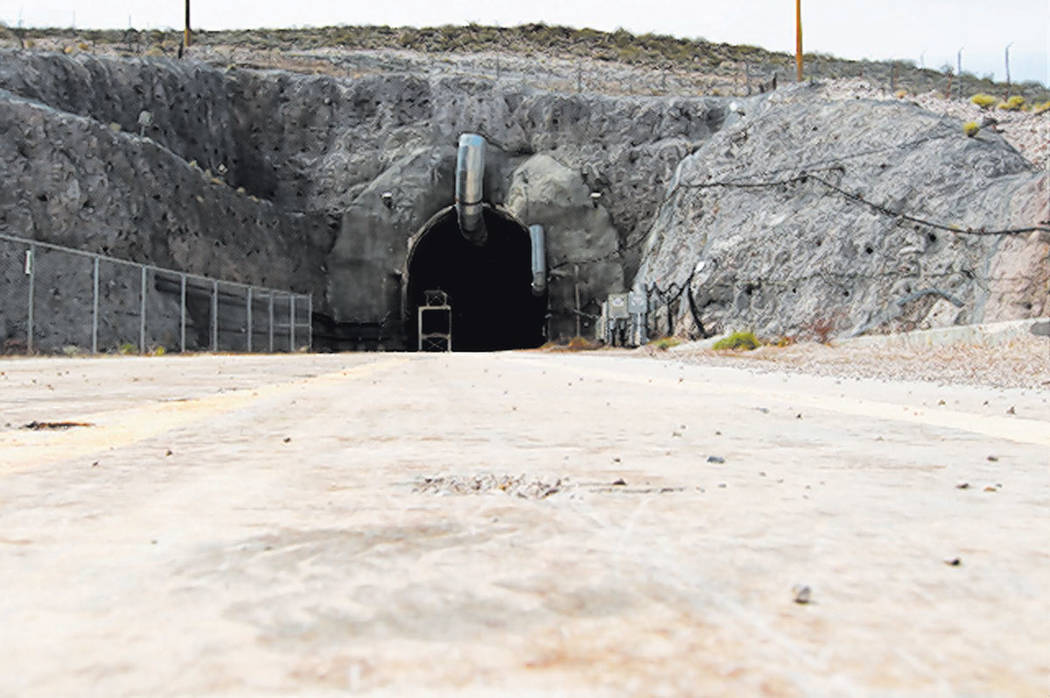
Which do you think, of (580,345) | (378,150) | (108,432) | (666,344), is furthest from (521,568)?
(378,150)

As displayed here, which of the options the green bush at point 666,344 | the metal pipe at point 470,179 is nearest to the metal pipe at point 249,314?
the metal pipe at point 470,179

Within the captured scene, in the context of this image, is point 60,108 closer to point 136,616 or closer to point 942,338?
point 942,338

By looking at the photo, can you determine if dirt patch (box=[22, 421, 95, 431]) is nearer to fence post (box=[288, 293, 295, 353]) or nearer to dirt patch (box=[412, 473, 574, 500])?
dirt patch (box=[412, 473, 574, 500])

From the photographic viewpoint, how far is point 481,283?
45844mm

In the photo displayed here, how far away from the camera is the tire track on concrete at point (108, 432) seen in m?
2.56

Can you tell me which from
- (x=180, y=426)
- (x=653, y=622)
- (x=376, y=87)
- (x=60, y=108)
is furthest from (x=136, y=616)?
(x=376, y=87)

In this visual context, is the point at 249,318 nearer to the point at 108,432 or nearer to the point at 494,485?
the point at 108,432

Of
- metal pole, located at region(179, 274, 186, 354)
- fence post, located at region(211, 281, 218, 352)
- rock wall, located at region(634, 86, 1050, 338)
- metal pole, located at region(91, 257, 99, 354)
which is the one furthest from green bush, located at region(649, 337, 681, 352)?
metal pole, located at region(91, 257, 99, 354)

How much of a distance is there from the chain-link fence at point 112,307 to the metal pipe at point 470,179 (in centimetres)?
885

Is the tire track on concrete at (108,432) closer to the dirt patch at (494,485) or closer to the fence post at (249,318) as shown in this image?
the dirt patch at (494,485)

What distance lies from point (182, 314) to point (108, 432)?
2503cm

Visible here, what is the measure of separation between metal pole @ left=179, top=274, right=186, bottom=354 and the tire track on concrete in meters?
22.9

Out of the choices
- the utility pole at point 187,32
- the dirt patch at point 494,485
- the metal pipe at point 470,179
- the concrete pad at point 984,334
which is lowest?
the dirt patch at point 494,485

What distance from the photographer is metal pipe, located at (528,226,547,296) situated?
36.5m
